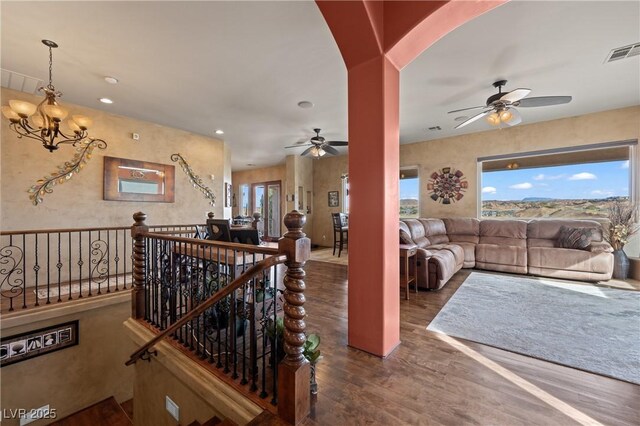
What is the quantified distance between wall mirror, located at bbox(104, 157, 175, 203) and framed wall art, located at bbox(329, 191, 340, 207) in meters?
4.46

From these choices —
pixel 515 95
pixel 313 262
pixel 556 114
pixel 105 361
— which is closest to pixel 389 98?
pixel 515 95

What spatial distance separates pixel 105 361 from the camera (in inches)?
148

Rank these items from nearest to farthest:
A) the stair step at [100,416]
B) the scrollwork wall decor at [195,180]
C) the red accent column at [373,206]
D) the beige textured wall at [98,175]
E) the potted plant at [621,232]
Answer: the red accent column at [373,206]
the stair step at [100,416]
the beige textured wall at [98,175]
the potted plant at [621,232]
the scrollwork wall decor at [195,180]

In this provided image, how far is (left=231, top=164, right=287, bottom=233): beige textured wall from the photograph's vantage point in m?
9.41

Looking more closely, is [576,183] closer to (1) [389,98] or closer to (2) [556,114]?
(2) [556,114]

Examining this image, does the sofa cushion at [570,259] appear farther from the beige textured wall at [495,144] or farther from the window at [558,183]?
the window at [558,183]

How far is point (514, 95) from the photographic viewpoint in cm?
317

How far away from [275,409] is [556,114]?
6421 mm

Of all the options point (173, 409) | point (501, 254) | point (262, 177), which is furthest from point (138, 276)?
point (262, 177)

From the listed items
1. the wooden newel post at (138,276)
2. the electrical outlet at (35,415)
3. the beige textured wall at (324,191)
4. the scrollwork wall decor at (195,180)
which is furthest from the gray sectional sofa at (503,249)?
the electrical outlet at (35,415)

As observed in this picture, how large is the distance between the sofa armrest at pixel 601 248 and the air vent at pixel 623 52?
289 cm

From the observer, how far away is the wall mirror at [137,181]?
452 centimetres

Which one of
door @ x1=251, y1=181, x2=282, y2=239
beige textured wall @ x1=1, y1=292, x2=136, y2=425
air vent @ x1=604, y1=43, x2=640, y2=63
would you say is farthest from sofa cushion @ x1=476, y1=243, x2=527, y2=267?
door @ x1=251, y1=181, x2=282, y2=239

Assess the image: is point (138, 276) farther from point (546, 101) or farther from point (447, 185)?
point (447, 185)
